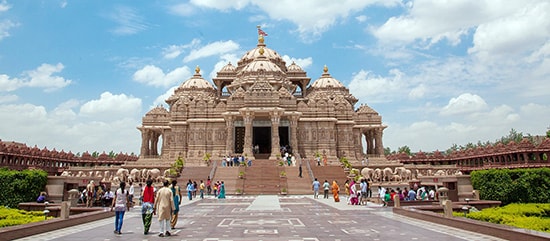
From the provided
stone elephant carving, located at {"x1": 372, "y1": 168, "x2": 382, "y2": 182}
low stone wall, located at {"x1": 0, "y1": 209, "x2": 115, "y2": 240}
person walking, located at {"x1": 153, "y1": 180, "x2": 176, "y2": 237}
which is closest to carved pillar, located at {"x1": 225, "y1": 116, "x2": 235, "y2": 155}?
stone elephant carving, located at {"x1": 372, "y1": 168, "x2": 382, "y2": 182}

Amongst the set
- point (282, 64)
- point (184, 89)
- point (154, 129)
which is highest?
point (282, 64)

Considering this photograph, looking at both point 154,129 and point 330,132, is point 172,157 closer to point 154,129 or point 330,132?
point 154,129

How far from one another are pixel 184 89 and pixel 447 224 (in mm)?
56838

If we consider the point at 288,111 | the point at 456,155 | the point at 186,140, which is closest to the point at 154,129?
the point at 186,140

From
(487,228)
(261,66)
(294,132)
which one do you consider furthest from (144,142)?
(487,228)

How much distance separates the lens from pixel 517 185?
23938mm

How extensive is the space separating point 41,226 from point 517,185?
79.4ft

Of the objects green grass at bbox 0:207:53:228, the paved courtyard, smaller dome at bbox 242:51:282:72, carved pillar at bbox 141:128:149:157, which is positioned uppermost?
smaller dome at bbox 242:51:282:72

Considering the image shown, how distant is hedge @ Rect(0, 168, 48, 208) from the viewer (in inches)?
889

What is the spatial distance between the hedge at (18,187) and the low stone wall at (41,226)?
372 inches

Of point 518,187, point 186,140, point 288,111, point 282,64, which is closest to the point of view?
point 518,187

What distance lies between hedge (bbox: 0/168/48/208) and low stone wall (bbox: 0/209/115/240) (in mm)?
9451

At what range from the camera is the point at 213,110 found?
5266 cm

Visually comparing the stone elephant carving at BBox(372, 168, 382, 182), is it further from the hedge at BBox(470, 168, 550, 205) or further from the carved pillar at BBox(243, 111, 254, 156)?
the carved pillar at BBox(243, 111, 254, 156)
